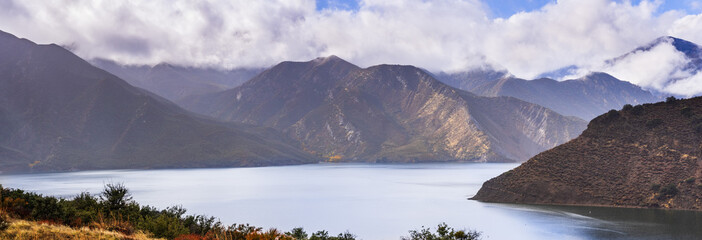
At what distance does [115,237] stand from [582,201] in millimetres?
70438

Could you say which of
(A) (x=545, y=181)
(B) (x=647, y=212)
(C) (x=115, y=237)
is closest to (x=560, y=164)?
(A) (x=545, y=181)

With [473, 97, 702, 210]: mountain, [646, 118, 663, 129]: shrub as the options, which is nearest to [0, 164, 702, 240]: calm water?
[473, 97, 702, 210]: mountain

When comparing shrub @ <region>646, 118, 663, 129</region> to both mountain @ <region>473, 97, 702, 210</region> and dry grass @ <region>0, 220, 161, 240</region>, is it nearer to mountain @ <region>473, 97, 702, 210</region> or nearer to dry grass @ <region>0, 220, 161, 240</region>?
mountain @ <region>473, 97, 702, 210</region>

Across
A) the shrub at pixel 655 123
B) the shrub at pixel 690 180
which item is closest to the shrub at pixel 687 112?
the shrub at pixel 655 123

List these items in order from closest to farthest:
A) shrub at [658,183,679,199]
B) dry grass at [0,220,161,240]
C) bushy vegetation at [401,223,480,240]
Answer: dry grass at [0,220,161,240] < bushy vegetation at [401,223,480,240] < shrub at [658,183,679,199]

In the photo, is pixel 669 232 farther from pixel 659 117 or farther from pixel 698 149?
pixel 659 117

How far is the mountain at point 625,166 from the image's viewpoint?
7181 centimetres

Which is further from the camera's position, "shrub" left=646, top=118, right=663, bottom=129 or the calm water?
"shrub" left=646, top=118, right=663, bottom=129

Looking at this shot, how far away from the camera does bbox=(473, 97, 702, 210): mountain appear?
236 feet

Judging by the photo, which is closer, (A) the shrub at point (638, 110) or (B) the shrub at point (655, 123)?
(B) the shrub at point (655, 123)

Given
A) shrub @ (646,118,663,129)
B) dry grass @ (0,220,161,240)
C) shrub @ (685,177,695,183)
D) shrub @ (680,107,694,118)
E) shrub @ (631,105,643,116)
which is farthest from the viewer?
shrub @ (631,105,643,116)

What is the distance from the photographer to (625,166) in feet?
255

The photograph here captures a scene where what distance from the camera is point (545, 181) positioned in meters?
80.6

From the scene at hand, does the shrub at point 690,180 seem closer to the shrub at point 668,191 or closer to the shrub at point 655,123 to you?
the shrub at point 668,191
